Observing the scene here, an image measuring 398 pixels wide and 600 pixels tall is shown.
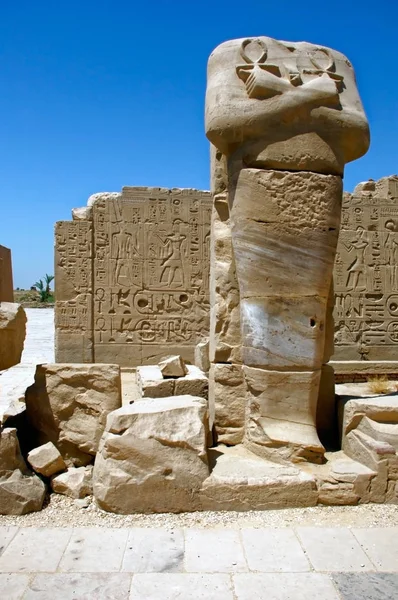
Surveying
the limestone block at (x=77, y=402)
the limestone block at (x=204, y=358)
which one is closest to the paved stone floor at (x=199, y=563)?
the limestone block at (x=77, y=402)

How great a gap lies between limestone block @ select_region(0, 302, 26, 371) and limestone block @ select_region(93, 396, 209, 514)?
985 mm

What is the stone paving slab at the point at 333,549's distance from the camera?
8.87 feet

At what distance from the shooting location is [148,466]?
10.9 ft

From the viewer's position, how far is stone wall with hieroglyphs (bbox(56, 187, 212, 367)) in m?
9.32

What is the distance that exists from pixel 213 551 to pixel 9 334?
6.74 feet

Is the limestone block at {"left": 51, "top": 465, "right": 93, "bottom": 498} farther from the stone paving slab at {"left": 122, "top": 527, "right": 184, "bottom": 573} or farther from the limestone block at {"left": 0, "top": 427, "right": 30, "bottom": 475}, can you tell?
the stone paving slab at {"left": 122, "top": 527, "right": 184, "bottom": 573}

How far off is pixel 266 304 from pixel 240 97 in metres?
1.41

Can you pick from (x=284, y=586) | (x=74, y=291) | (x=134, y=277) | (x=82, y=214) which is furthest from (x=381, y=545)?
(x=82, y=214)

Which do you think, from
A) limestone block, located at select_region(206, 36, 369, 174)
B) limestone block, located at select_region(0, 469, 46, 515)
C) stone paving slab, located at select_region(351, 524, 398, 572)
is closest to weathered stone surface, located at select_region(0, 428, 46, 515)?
limestone block, located at select_region(0, 469, 46, 515)

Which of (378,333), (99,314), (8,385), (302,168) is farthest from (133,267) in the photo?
(302,168)

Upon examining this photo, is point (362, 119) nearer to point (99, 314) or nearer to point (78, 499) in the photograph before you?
point (78, 499)

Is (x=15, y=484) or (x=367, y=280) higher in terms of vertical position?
(x=367, y=280)

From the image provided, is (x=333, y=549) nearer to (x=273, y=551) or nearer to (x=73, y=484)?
(x=273, y=551)

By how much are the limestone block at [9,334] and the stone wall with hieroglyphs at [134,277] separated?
17.7ft
